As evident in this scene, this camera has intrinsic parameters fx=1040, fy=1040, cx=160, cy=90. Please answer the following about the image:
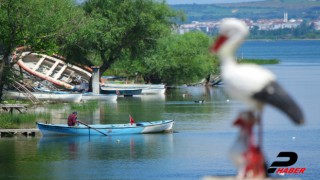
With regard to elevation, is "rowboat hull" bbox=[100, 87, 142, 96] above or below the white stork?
below

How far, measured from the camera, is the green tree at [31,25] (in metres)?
50.1

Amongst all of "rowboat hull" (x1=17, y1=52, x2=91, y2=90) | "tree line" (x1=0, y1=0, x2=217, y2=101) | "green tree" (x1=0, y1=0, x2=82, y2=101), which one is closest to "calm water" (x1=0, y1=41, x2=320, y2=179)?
"green tree" (x1=0, y1=0, x2=82, y2=101)

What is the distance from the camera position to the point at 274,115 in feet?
197

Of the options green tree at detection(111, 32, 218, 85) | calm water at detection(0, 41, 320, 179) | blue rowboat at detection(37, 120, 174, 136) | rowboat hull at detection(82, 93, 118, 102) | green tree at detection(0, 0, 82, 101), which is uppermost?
green tree at detection(0, 0, 82, 101)

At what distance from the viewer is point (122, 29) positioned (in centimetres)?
7175

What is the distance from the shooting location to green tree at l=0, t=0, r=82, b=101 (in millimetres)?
50062

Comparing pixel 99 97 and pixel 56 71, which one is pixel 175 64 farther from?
pixel 99 97

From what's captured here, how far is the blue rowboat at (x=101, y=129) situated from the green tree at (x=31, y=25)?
6.49m

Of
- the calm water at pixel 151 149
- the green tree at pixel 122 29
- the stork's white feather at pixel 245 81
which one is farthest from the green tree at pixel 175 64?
the stork's white feather at pixel 245 81

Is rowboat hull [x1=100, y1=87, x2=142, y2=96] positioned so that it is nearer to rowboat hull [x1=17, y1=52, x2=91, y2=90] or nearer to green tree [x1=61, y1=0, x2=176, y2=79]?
green tree [x1=61, y1=0, x2=176, y2=79]

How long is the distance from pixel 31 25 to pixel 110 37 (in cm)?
2138

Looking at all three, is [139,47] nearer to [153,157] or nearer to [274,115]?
[274,115]

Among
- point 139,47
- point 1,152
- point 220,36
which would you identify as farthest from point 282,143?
point 220,36

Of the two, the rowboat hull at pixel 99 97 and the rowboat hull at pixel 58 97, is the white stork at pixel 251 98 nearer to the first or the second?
the rowboat hull at pixel 58 97
